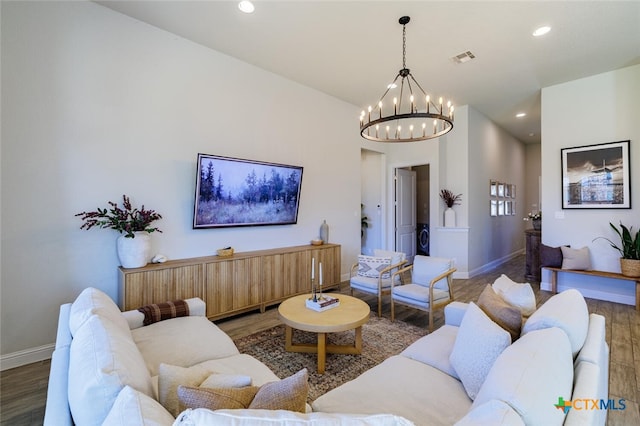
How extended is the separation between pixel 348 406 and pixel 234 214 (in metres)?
2.90

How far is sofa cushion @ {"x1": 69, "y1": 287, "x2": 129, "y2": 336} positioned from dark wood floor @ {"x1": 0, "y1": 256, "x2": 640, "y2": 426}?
2.95ft

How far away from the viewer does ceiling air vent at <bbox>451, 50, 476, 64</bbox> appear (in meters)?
3.65

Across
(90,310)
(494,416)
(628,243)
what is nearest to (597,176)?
(628,243)

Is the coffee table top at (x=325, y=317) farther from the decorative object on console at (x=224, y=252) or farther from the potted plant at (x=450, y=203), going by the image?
the potted plant at (x=450, y=203)

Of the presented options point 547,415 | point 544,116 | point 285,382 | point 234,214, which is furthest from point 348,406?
point 544,116

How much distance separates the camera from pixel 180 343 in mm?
1929

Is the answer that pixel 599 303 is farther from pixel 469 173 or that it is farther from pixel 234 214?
pixel 234 214

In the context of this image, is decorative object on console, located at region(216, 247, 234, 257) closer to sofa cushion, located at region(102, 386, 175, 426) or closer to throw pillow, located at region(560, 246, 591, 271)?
sofa cushion, located at region(102, 386, 175, 426)

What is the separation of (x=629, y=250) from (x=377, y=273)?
3.47 meters

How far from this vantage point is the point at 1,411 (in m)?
1.96

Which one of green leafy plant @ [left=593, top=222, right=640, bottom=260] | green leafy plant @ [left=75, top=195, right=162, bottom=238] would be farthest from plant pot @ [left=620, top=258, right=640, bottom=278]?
green leafy plant @ [left=75, top=195, right=162, bottom=238]

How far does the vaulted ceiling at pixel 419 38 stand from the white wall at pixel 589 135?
0.59 feet

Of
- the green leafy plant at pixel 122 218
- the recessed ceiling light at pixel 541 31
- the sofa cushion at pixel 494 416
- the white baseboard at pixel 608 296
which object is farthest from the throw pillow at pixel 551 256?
the green leafy plant at pixel 122 218

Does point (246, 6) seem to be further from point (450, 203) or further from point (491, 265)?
point (491, 265)
